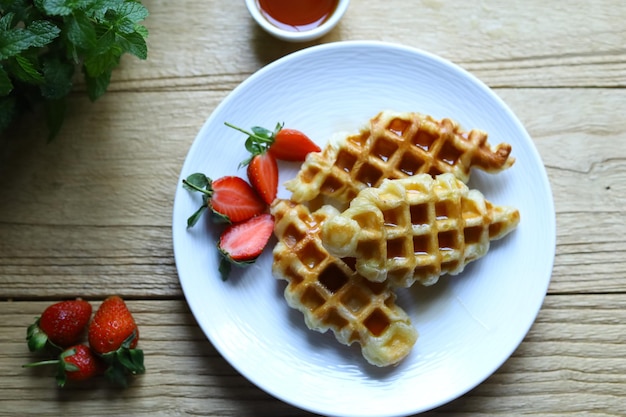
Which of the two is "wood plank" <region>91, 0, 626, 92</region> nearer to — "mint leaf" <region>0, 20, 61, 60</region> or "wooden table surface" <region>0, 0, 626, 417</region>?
"wooden table surface" <region>0, 0, 626, 417</region>

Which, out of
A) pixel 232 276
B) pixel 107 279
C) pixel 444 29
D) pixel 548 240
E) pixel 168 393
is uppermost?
pixel 444 29

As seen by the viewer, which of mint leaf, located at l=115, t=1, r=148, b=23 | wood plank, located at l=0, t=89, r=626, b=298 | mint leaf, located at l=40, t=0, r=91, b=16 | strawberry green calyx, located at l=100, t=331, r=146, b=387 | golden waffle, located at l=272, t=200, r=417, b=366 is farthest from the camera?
wood plank, located at l=0, t=89, r=626, b=298

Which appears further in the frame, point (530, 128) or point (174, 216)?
point (530, 128)

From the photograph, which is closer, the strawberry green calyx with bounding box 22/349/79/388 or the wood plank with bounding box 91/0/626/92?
the strawberry green calyx with bounding box 22/349/79/388

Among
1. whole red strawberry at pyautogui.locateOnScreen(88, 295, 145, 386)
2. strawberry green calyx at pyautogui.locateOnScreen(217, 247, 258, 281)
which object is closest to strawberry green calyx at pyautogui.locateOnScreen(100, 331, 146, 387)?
whole red strawberry at pyautogui.locateOnScreen(88, 295, 145, 386)

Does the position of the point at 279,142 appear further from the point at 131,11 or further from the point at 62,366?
the point at 62,366

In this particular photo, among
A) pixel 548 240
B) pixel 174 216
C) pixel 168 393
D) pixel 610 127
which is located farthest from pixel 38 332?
pixel 610 127

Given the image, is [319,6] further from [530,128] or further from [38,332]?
[38,332]
